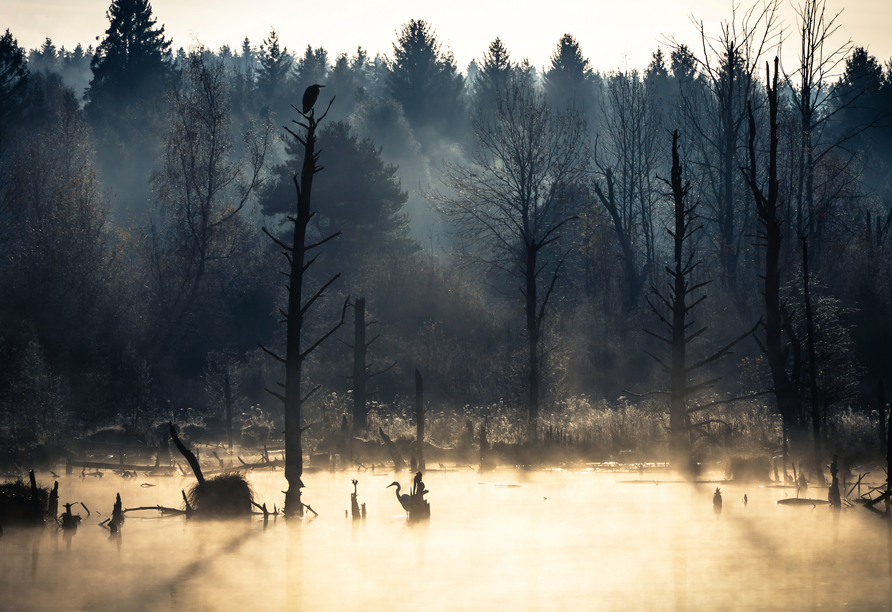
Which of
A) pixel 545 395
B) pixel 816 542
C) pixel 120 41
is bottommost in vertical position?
pixel 816 542

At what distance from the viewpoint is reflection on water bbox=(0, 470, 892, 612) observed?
850 centimetres

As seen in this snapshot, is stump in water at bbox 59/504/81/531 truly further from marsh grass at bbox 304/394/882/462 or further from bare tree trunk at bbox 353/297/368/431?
marsh grass at bbox 304/394/882/462

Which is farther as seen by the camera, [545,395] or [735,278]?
[735,278]

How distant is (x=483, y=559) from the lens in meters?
10.1

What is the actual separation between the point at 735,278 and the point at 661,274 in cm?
377

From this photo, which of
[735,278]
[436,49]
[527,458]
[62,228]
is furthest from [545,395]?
[436,49]

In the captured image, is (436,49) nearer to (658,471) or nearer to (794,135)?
(794,135)

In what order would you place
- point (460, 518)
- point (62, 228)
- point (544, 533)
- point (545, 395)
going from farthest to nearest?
point (62, 228) → point (545, 395) → point (460, 518) → point (544, 533)

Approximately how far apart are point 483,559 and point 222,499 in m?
5.26

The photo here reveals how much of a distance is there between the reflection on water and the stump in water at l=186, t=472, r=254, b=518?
38 centimetres

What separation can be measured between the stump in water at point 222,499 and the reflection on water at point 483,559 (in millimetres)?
383

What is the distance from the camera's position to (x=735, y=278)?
39.5 m

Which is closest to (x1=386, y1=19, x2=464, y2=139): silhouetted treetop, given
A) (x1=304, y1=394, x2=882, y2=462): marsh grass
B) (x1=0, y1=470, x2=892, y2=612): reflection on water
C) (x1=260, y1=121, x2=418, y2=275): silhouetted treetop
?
(x1=260, y1=121, x2=418, y2=275): silhouetted treetop

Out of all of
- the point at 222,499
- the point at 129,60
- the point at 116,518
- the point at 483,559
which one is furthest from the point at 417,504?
the point at 129,60
